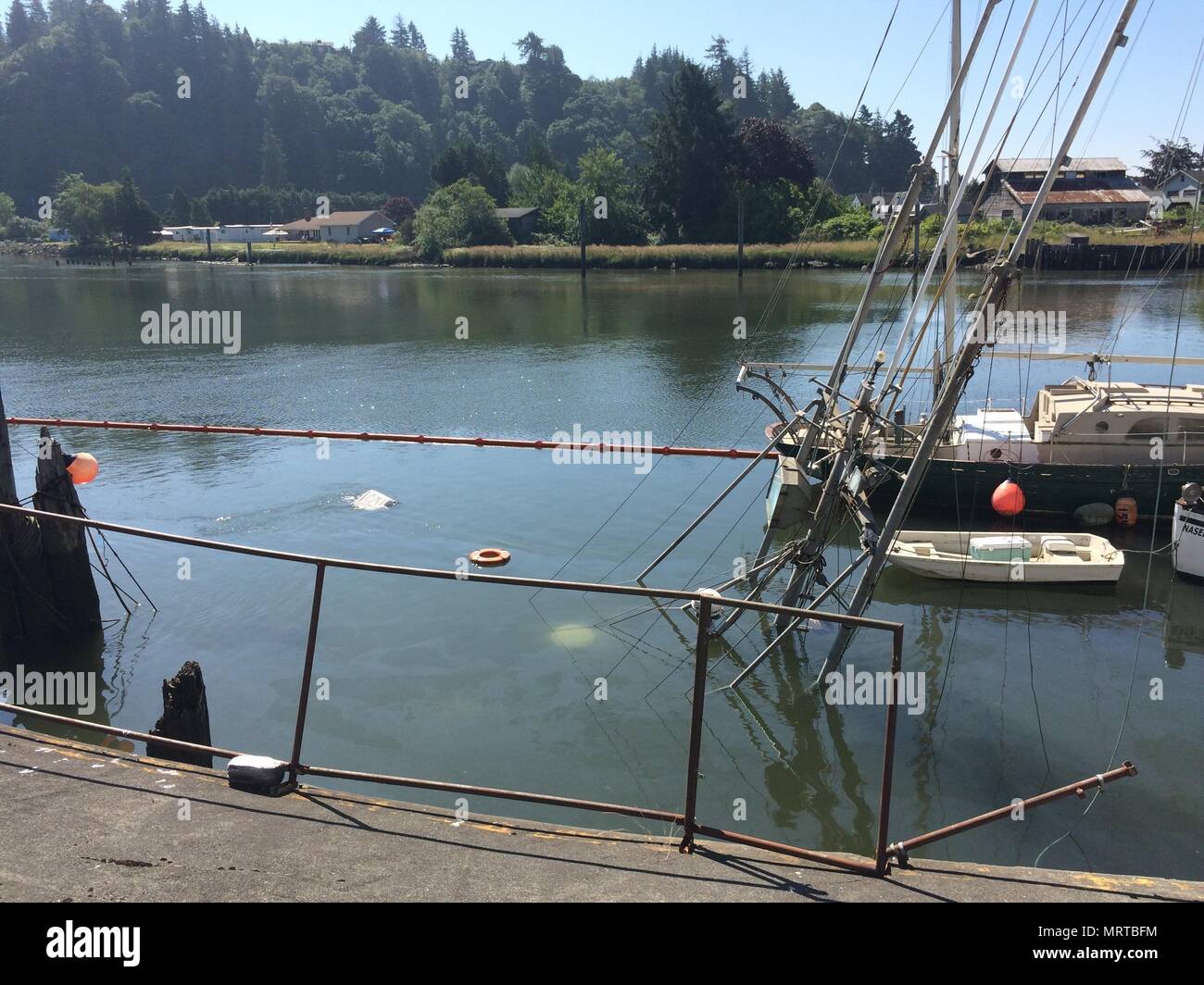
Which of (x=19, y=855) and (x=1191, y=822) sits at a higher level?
(x=19, y=855)

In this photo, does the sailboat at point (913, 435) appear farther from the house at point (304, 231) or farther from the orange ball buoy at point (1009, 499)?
the house at point (304, 231)

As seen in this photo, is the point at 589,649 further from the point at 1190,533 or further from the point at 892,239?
the point at 1190,533

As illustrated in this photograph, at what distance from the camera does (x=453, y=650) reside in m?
14.8

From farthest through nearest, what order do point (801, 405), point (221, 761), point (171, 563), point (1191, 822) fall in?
1. point (801, 405)
2. point (171, 563)
3. point (221, 761)
4. point (1191, 822)

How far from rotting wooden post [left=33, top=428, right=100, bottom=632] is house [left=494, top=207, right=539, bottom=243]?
97.0 metres

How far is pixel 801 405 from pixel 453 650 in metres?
19.3

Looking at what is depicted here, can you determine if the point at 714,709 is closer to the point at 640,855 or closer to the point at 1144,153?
the point at 640,855

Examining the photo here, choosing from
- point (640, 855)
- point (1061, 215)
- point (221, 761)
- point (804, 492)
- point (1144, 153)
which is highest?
point (1144, 153)

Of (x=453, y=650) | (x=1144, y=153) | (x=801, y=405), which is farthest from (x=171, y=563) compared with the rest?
(x=1144, y=153)

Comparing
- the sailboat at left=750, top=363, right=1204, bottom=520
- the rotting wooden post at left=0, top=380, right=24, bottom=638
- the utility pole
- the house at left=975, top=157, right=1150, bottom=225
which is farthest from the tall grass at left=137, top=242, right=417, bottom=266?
the rotting wooden post at left=0, top=380, right=24, bottom=638

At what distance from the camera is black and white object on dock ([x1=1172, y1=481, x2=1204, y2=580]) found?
17.2m
